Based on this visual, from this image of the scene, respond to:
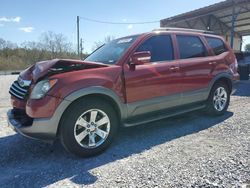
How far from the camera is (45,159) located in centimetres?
384

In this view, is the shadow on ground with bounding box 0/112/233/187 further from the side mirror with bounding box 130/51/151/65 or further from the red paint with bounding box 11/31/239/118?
the side mirror with bounding box 130/51/151/65

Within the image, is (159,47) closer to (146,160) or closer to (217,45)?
(217,45)

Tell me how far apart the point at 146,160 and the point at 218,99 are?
9.79ft

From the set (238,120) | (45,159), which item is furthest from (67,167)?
(238,120)

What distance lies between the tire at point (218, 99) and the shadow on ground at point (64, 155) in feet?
1.07

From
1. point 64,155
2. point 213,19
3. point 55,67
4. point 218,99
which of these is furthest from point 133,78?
point 213,19

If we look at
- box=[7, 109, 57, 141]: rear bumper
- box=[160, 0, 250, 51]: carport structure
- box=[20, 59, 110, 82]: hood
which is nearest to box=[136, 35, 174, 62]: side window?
box=[20, 59, 110, 82]: hood

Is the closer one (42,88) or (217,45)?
(42,88)

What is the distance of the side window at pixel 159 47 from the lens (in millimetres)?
4580

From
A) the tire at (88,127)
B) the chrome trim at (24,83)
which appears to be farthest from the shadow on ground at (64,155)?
the chrome trim at (24,83)

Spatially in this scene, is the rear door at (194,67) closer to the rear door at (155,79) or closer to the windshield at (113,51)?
the rear door at (155,79)

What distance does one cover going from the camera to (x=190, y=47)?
17.4 ft

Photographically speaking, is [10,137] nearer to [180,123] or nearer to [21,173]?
[21,173]

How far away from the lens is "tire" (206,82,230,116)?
18.7ft
